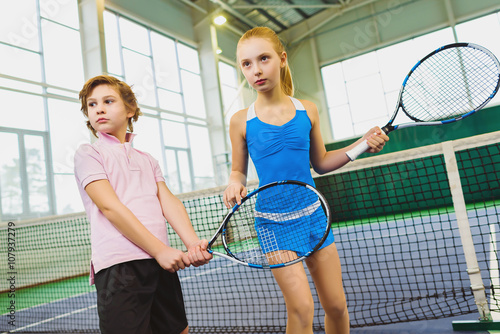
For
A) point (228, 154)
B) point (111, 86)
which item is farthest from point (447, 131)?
point (111, 86)

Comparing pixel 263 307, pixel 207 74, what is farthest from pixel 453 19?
pixel 263 307

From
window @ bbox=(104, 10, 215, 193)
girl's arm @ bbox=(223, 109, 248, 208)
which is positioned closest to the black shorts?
girl's arm @ bbox=(223, 109, 248, 208)

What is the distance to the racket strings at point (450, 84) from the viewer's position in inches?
75.6

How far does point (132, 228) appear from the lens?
49.1 inches

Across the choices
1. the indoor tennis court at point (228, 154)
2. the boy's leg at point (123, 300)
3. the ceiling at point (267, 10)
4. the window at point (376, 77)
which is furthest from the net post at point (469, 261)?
the window at point (376, 77)

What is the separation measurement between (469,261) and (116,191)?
2109 mm

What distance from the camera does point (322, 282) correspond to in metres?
1.53

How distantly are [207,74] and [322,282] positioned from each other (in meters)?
11.8

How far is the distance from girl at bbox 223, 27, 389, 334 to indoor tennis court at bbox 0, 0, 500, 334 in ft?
3.52

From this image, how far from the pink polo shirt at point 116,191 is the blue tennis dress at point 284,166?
40 centimetres

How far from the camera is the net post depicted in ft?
7.63

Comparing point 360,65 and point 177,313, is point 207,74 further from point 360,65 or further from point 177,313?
point 177,313

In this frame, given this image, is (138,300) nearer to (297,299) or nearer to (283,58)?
(297,299)

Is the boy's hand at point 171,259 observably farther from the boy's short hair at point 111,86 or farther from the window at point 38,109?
the window at point 38,109
